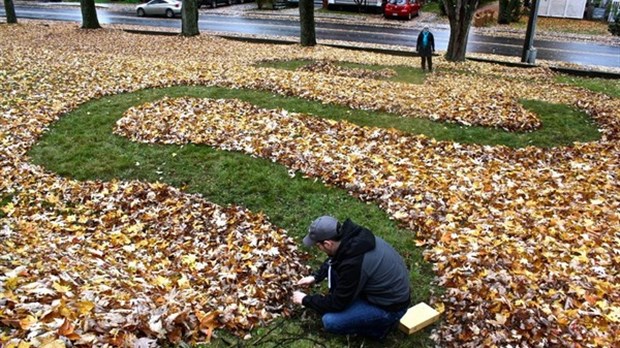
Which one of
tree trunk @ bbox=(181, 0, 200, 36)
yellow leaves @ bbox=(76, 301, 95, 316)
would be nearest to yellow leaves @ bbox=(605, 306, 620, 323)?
yellow leaves @ bbox=(76, 301, 95, 316)

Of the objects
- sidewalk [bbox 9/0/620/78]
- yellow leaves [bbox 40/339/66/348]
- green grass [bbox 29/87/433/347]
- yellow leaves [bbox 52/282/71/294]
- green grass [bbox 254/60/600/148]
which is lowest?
green grass [bbox 29/87/433/347]

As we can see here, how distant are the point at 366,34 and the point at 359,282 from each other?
24.5 metres

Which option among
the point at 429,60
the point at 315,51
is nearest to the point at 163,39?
the point at 315,51

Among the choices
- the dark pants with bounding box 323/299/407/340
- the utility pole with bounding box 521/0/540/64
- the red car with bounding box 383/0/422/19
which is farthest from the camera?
the red car with bounding box 383/0/422/19

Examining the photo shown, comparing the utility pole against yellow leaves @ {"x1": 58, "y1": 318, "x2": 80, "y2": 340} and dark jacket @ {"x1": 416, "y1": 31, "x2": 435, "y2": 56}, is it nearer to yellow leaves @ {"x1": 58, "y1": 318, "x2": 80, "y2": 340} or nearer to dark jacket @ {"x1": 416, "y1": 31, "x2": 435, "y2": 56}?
dark jacket @ {"x1": 416, "y1": 31, "x2": 435, "y2": 56}

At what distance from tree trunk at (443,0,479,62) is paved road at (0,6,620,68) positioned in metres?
4.25

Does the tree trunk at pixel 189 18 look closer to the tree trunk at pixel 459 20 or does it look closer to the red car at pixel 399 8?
the tree trunk at pixel 459 20

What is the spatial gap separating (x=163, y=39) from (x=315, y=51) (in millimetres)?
6907

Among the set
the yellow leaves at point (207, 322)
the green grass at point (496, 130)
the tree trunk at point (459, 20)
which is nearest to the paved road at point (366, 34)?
the tree trunk at point (459, 20)

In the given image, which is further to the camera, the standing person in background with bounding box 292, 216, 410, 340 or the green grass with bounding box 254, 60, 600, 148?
the green grass with bounding box 254, 60, 600, 148

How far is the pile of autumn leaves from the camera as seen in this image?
4738 mm

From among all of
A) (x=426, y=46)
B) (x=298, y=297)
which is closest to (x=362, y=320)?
(x=298, y=297)

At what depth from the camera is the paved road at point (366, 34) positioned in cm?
2310

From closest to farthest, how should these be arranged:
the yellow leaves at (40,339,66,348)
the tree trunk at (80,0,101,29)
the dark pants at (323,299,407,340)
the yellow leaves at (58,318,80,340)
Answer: the yellow leaves at (40,339,66,348)
the yellow leaves at (58,318,80,340)
the dark pants at (323,299,407,340)
the tree trunk at (80,0,101,29)
